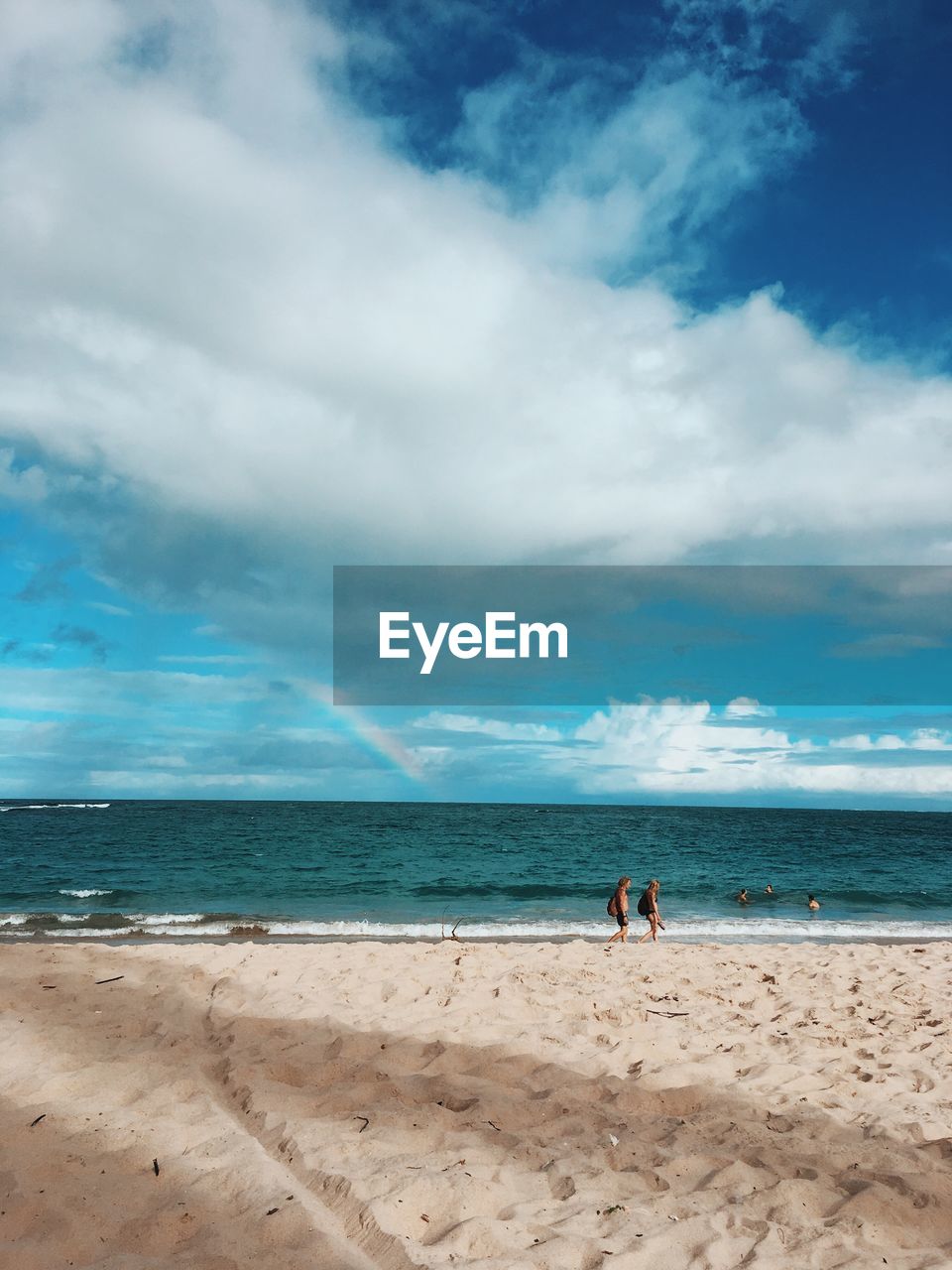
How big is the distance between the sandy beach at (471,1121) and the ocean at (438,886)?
11061mm

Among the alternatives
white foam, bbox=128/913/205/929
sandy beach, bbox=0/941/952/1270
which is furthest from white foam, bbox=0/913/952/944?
sandy beach, bbox=0/941/952/1270

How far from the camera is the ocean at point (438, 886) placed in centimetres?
2188

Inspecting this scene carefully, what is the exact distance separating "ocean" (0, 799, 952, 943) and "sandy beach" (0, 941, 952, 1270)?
11.1 meters

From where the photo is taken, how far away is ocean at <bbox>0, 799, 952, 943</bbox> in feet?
71.8

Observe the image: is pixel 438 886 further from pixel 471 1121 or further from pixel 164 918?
pixel 471 1121

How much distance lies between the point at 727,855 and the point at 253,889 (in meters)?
31.4

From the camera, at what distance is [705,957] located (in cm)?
1358

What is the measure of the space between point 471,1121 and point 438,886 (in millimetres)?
25138

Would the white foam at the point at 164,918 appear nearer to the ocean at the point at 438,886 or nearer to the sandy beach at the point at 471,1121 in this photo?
the ocean at the point at 438,886

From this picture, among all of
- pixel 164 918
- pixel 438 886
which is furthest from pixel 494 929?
pixel 164 918

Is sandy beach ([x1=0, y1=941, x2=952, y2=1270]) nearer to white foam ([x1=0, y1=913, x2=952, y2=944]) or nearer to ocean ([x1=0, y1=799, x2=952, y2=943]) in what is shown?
white foam ([x1=0, y1=913, x2=952, y2=944])

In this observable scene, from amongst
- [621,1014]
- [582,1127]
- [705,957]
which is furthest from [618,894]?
[582,1127]

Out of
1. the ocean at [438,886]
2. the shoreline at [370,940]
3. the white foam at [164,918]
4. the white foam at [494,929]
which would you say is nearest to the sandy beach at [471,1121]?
the shoreline at [370,940]

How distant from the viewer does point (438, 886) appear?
30.6 meters
